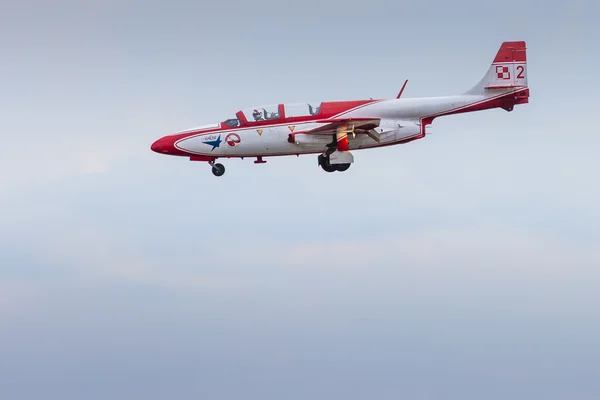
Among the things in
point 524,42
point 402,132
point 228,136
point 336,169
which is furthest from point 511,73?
point 228,136

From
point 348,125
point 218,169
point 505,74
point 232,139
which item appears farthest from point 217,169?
point 505,74

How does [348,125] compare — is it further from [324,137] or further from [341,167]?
[341,167]

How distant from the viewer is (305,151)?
52156 millimetres

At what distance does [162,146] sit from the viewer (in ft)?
174

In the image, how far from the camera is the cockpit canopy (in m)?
52.1

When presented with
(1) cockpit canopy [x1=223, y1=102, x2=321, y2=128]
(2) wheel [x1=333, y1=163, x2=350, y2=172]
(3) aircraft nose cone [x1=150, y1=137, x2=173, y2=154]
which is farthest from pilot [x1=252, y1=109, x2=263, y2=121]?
(3) aircraft nose cone [x1=150, y1=137, x2=173, y2=154]

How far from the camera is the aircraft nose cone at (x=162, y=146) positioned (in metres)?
53.2

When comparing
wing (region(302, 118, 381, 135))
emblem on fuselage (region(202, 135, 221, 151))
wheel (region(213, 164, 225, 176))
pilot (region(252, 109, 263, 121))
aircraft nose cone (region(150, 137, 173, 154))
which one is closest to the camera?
wing (region(302, 118, 381, 135))

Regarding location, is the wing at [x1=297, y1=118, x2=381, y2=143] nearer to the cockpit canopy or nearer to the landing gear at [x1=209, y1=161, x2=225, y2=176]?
the cockpit canopy

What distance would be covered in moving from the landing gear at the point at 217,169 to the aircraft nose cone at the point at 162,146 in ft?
7.14

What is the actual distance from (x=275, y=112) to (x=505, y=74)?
37.2ft

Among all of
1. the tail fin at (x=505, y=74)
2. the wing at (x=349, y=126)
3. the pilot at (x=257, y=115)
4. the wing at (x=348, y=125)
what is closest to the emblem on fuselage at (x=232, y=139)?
the pilot at (x=257, y=115)

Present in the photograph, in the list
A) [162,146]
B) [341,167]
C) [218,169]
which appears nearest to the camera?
[341,167]

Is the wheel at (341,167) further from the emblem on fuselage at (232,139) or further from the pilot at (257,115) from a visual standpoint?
the emblem on fuselage at (232,139)
